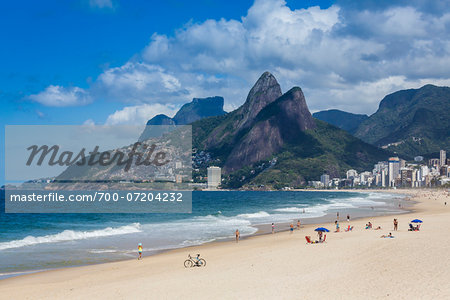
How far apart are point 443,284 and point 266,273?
789cm

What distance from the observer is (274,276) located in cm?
2000

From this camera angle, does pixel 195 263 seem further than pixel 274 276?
Yes

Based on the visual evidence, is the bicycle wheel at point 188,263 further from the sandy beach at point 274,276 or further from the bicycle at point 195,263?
the sandy beach at point 274,276

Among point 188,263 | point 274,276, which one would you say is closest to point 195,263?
point 188,263

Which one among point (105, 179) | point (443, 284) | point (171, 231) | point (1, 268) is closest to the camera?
point (443, 284)

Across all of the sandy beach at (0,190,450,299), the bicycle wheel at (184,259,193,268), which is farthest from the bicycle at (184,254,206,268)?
the sandy beach at (0,190,450,299)

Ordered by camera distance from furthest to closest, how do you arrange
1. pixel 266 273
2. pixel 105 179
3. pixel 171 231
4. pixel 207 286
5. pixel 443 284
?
pixel 105 179 < pixel 171 231 < pixel 266 273 < pixel 207 286 < pixel 443 284

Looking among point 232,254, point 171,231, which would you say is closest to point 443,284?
point 232,254

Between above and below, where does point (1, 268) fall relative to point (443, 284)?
below

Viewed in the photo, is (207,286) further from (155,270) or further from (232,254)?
(232,254)

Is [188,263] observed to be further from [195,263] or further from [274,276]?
[274,276]

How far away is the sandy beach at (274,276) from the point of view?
16984 mm

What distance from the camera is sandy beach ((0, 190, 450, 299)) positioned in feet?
55.7

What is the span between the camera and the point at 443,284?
16844 millimetres
